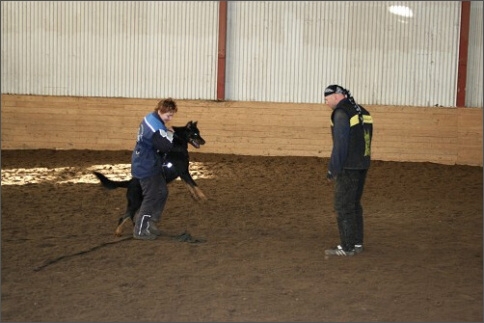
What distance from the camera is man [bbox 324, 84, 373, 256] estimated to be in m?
6.77

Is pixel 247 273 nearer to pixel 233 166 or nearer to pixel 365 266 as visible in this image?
pixel 365 266

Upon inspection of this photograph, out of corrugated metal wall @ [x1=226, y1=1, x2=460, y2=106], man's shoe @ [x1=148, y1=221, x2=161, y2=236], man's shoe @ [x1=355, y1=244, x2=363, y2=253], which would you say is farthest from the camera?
corrugated metal wall @ [x1=226, y1=1, x2=460, y2=106]

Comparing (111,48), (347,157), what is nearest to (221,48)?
(111,48)

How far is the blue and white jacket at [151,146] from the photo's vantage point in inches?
289

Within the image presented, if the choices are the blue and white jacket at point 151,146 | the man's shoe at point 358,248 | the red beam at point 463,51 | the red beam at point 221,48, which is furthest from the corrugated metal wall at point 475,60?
the blue and white jacket at point 151,146

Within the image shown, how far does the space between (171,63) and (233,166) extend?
3.41 m

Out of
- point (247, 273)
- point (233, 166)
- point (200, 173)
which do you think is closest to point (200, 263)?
point (247, 273)

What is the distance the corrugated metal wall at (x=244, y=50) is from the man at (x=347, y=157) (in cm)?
883

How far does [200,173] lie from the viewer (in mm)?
13000

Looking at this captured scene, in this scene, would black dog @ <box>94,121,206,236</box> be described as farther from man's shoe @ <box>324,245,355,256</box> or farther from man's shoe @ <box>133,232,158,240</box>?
man's shoe @ <box>324,245,355,256</box>

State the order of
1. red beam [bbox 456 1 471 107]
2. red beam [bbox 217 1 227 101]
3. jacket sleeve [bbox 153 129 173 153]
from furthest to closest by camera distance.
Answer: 1. red beam [bbox 217 1 227 101]
2. red beam [bbox 456 1 471 107]
3. jacket sleeve [bbox 153 129 173 153]

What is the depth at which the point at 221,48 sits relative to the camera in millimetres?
15734

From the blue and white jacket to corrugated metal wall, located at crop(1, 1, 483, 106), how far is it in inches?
334

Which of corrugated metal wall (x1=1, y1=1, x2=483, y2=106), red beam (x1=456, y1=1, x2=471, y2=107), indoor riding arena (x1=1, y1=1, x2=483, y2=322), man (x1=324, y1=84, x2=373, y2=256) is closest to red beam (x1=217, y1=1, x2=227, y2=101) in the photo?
indoor riding arena (x1=1, y1=1, x2=483, y2=322)
